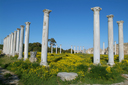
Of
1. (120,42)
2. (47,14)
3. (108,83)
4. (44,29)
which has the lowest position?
(108,83)

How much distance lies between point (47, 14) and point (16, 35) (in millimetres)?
13255

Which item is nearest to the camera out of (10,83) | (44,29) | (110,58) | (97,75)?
(10,83)

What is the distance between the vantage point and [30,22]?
16141 millimetres

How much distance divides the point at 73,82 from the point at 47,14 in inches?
297

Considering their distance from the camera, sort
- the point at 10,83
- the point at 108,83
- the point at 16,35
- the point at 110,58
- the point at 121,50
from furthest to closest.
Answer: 1. the point at 16,35
2. the point at 121,50
3. the point at 110,58
4. the point at 108,83
5. the point at 10,83

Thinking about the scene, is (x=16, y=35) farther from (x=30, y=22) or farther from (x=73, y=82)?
(x=73, y=82)

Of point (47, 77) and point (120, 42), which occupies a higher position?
point (120, 42)

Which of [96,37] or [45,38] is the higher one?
[96,37]

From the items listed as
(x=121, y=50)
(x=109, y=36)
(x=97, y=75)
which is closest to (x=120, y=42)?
(x=121, y=50)

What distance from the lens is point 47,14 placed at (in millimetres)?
11570

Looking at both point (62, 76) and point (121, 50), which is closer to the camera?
point (62, 76)

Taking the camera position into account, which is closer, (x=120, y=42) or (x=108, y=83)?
(x=108, y=83)

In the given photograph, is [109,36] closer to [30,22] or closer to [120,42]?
[120,42]

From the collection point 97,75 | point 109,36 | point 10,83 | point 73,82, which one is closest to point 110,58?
point 109,36
